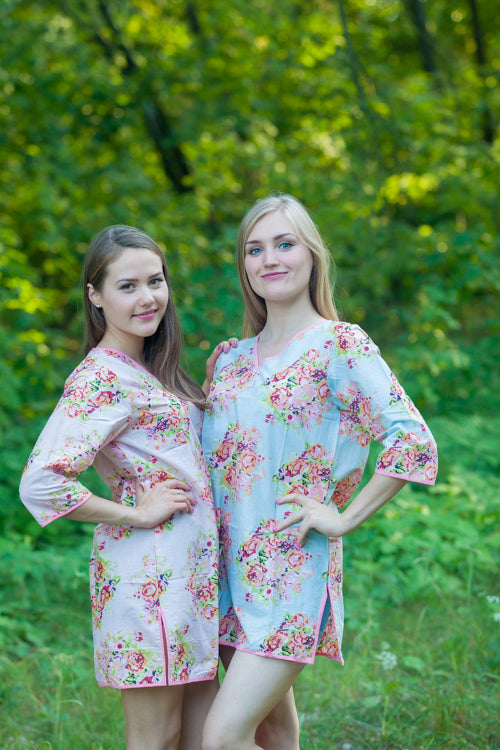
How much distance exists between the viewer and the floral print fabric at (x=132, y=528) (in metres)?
1.97

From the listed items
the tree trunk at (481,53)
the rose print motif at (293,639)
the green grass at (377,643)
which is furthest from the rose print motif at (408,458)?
the tree trunk at (481,53)

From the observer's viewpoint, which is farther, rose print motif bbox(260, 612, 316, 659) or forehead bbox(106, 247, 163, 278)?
forehead bbox(106, 247, 163, 278)

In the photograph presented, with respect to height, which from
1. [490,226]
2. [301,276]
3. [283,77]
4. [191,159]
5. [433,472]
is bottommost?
[433,472]

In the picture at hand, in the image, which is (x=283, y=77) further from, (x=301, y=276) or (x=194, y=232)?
(x=301, y=276)

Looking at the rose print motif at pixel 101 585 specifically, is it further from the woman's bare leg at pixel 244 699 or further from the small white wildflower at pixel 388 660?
the small white wildflower at pixel 388 660

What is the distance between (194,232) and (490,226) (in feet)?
10.5

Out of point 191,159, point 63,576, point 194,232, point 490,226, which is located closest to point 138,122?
point 191,159

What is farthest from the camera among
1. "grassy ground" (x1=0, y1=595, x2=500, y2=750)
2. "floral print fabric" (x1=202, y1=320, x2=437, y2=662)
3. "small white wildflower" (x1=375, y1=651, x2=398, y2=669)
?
"small white wildflower" (x1=375, y1=651, x2=398, y2=669)

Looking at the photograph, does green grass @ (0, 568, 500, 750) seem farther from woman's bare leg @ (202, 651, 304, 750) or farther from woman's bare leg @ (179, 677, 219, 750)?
woman's bare leg @ (202, 651, 304, 750)

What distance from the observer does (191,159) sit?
843 cm

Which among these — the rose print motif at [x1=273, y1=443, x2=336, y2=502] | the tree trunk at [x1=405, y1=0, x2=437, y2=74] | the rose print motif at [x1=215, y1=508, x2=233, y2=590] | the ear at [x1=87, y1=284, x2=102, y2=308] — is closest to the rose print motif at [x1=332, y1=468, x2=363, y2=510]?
the rose print motif at [x1=273, y1=443, x2=336, y2=502]

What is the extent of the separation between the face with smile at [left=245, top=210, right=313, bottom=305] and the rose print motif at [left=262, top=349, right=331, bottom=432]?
0.25 meters

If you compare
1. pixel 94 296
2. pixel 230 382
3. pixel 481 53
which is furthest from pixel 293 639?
pixel 481 53

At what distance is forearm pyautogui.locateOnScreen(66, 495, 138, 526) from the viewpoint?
1.99 meters
